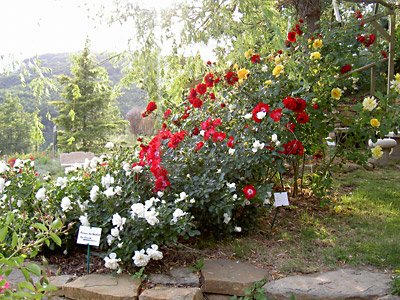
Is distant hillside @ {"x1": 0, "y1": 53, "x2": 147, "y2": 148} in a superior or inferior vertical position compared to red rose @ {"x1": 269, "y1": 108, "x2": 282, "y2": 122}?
superior

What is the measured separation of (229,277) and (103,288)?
713 millimetres

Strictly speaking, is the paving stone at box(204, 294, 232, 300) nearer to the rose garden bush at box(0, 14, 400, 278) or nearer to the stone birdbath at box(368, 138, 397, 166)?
the rose garden bush at box(0, 14, 400, 278)

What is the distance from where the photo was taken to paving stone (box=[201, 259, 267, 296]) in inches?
79.1

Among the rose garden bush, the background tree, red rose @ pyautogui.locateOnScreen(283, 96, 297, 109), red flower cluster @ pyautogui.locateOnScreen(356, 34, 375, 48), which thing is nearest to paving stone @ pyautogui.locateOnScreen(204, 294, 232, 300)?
the rose garden bush

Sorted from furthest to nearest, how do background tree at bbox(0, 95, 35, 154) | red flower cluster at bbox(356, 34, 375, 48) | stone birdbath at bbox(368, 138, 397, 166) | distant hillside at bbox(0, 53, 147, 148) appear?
distant hillside at bbox(0, 53, 147, 148)
background tree at bbox(0, 95, 35, 154)
stone birdbath at bbox(368, 138, 397, 166)
red flower cluster at bbox(356, 34, 375, 48)

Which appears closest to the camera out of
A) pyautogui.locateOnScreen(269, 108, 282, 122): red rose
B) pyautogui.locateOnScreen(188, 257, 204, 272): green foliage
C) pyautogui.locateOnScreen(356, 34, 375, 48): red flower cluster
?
pyautogui.locateOnScreen(188, 257, 204, 272): green foliage

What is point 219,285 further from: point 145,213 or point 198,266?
point 145,213

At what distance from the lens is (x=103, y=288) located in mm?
1961

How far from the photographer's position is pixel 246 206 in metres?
2.73

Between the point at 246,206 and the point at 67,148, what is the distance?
25.4ft

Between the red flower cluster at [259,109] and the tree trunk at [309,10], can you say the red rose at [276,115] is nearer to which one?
the red flower cluster at [259,109]

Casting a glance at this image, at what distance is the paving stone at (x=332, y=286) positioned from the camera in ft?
6.22

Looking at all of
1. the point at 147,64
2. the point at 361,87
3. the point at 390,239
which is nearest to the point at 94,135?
the point at 361,87

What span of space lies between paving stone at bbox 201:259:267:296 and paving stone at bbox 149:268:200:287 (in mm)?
58
